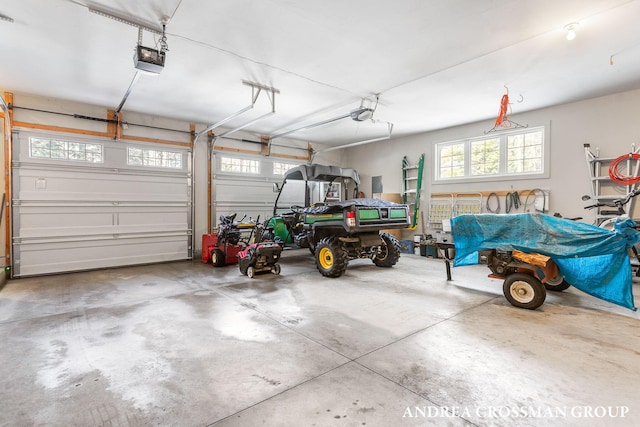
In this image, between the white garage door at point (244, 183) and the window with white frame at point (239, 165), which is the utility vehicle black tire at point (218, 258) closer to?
the white garage door at point (244, 183)

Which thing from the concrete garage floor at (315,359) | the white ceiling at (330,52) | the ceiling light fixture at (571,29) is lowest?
the concrete garage floor at (315,359)

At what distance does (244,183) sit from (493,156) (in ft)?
21.3

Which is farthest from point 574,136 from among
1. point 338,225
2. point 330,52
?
point 330,52

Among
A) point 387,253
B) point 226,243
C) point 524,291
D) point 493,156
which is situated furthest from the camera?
point 493,156

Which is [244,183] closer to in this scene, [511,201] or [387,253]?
[387,253]

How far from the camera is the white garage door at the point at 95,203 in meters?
5.66

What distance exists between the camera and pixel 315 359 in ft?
8.18

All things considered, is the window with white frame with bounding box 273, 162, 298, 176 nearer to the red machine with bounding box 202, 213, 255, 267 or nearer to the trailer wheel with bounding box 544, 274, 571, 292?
the red machine with bounding box 202, 213, 255, 267

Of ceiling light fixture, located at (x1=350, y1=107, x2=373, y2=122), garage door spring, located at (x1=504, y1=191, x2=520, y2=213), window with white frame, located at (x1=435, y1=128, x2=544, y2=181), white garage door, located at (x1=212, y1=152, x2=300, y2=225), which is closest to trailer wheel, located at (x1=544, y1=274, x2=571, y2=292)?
garage door spring, located at (x1=504, y1=191, x2=520, y2=213)

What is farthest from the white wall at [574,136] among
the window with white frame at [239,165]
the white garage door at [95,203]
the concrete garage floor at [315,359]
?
the white garage door at [95,203]

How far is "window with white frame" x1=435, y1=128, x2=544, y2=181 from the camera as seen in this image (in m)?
6.72

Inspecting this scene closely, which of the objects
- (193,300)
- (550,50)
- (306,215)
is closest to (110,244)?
(193,300)

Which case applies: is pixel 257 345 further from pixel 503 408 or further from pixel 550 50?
pixel 550 50

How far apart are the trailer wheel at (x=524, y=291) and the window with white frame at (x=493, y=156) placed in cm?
399
